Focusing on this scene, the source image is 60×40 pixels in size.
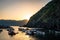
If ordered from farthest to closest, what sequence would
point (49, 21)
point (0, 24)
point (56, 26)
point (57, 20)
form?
point (0, 24), point (49, 21), point (57, 20), point (56, 26)

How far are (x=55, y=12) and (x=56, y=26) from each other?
22.9 m

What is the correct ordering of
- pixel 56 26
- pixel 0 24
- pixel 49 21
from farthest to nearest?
1. pixel 0 24
2. pixel 49 21
3. pixel 56 26

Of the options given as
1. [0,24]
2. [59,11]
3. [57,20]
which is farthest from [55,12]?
[0,24]

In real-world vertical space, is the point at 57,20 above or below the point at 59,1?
below

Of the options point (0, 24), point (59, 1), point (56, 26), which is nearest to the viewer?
point (56, 26)

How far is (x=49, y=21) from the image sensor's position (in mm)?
133250

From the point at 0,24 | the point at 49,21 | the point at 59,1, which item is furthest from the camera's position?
the point at 0,24

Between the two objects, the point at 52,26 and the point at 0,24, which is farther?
the point at 0,24

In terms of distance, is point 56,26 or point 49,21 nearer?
point 56,26

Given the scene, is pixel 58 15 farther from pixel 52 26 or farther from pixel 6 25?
pixel 6 25

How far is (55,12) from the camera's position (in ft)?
455

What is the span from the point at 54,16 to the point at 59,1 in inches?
683

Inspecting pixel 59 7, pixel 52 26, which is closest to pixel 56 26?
pixel 52 26

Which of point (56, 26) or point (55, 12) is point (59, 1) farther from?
point (56, 26)
